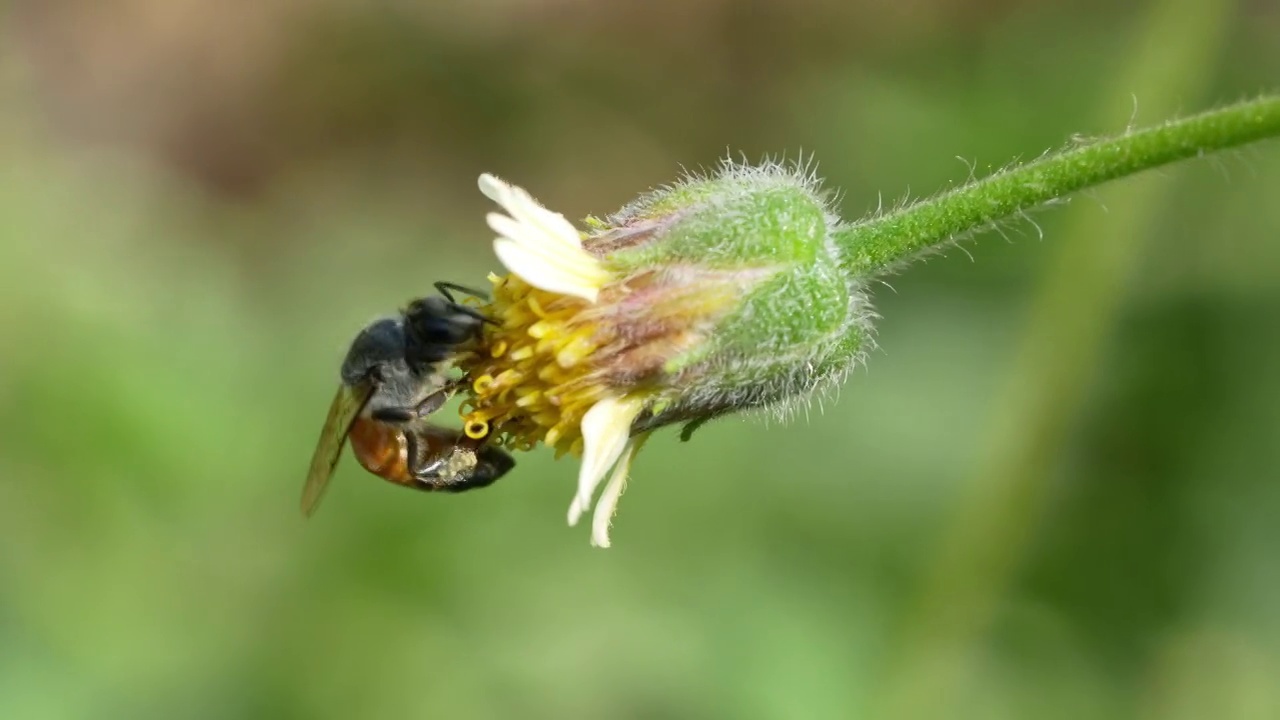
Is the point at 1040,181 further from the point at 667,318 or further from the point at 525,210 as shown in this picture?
the point at 525,210

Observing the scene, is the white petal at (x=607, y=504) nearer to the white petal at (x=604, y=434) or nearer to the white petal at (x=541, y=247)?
the white petal at (x=604, y=434)

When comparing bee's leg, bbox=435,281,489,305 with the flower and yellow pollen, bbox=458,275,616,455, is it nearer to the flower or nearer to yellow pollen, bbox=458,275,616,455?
yellow pollen, bbox=458,275,616,455

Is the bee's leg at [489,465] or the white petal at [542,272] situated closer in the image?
the white petal at [542,272]

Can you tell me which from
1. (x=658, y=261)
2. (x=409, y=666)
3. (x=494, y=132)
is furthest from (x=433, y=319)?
(x=494, y=132)

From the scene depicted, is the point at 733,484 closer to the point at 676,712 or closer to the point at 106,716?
the point at 676,712

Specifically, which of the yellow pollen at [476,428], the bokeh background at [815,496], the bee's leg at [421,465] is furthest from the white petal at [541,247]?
the bokeh background at [815,496]

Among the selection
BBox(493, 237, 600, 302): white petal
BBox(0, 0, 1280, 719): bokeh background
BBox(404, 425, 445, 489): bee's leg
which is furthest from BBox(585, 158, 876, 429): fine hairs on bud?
BBox(0, 0, 1280, 719): bokeh background
